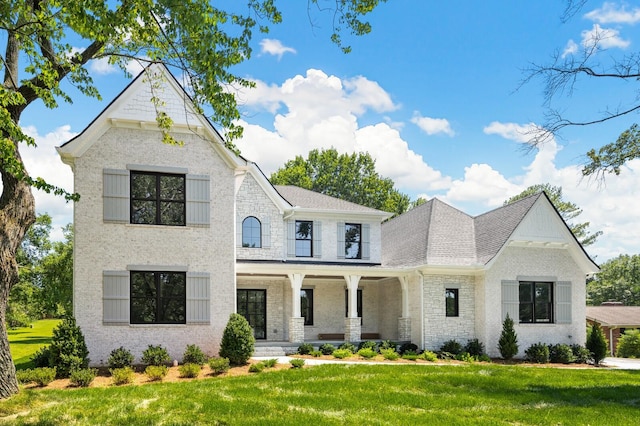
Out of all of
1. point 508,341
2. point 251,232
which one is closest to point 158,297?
point 251,232

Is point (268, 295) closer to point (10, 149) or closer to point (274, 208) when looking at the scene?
point (274, 208)

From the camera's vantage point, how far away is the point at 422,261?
21.6 m

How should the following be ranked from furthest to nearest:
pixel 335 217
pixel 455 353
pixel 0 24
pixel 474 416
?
pixel 335 217 < pixel 455 353 < pixel 0 24 < pixel 474 416

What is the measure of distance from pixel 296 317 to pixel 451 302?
19.8 ft

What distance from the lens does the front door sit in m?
22.0

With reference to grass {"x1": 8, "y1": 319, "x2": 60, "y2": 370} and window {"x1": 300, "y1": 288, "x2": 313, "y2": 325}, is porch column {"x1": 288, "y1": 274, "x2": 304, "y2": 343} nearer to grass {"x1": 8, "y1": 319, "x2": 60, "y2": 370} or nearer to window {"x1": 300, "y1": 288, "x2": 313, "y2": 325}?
window {"x1": 300, "y1": 288, "x2": 313, "y2": 325}

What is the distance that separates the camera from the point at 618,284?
55.7m

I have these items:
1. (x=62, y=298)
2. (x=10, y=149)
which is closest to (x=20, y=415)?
(x=10, y=149)

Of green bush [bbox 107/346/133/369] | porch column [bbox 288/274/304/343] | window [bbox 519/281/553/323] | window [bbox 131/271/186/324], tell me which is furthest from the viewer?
window [bbox 519/281/553/323]

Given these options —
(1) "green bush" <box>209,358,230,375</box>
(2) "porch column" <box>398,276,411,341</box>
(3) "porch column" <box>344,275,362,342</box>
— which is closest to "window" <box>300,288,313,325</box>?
(3) "porch column" <box>344,275,362,342</box>

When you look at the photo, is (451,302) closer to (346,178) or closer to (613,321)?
(613,321)

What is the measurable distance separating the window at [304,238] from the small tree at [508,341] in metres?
8.09

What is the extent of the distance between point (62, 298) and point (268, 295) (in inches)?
556

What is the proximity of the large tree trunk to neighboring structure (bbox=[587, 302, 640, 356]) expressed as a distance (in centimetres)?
2901
